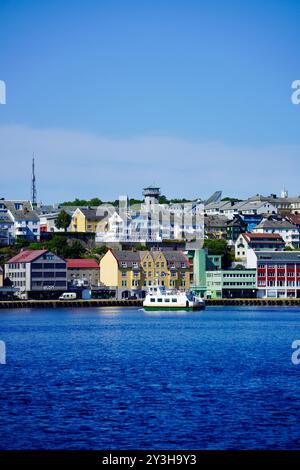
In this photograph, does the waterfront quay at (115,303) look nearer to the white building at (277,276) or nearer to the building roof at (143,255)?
the white building at (277,276)

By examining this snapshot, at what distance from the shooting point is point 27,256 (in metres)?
107

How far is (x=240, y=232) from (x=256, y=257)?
20.6m

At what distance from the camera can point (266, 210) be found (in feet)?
484

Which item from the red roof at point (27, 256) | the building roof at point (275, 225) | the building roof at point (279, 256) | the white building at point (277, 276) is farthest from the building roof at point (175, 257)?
the building roof at point (275, 225)

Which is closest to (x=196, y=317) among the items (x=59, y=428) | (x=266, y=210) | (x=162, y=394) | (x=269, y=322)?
(x=269, y=322)

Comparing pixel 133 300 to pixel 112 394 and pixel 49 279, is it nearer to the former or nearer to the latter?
pixel 49 279

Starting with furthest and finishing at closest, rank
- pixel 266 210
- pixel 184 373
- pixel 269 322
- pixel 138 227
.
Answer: pixel 266 210 → pixel 138 227 → pixel 269 322 → pixel 184 373

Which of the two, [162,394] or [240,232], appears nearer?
[162,394]

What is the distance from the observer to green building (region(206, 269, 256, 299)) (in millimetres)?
112438

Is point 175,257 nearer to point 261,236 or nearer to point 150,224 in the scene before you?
point 261,236

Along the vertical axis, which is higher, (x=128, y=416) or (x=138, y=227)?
(x=138, y=227)

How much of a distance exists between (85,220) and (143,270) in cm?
2202

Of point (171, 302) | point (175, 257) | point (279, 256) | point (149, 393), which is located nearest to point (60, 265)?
point (175, 257)

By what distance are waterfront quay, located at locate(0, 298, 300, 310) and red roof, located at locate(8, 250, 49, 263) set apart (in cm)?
465
